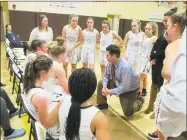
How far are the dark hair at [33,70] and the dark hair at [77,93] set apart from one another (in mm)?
655

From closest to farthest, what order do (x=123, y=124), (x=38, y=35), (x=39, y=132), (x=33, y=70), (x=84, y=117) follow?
1. (x=84, y=117)
2. (x=39, y=132)
3. (x=33, y=70)
4. (x=123, y=124)
5. (x=38, y=35)

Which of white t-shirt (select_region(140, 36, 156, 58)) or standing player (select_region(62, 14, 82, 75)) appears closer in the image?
white t-shirt (select_region(140, 36, 156, 58))

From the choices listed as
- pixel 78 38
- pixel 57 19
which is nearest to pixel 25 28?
pixel 57 19

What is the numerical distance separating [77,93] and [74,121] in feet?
0.55

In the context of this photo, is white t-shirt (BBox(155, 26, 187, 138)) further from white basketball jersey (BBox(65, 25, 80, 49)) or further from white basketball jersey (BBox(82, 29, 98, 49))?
white basketball jersey (BBox(65, 25, 80, 49))

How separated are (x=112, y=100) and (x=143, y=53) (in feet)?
3.29

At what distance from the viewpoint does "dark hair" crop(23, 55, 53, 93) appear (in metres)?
1.81

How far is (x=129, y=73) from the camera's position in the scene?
9.41ft

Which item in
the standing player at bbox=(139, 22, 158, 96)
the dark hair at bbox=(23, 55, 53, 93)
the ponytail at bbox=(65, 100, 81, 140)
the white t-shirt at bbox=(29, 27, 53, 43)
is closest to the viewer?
the ponytail at bbox=(65, 100, 81, 140)

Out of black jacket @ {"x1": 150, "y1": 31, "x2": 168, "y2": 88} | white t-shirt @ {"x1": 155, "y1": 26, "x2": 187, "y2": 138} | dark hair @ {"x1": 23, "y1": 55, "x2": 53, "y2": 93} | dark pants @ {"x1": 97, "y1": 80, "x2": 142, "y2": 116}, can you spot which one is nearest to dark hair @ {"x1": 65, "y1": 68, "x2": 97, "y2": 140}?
white t-shirt @ {"x1": 155, "y1": 26, "x2": 187, "y2": 138}

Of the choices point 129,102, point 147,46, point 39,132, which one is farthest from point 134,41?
point 39,132

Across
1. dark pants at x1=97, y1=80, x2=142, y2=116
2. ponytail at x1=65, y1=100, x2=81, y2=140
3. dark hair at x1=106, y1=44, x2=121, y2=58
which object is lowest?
dark pants at x1=97, y1=80, x2=142, y2=116

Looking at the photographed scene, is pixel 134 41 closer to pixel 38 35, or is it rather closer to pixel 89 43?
pixel 89 43

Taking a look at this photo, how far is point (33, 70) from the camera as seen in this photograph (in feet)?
6.07
